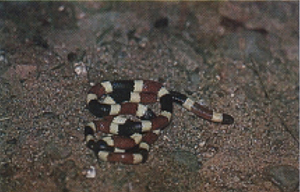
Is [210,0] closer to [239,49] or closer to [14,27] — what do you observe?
[239,49]

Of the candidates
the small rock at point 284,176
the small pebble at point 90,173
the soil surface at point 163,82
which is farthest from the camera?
the small rock at point 284,176

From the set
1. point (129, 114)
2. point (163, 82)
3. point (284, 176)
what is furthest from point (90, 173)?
point (284, 176)

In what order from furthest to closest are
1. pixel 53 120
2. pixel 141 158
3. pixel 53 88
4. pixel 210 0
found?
pixel 210 0 → pixel 53 88 → pixel 53 120 → pixel 141 158

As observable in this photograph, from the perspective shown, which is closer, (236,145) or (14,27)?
(236,145)

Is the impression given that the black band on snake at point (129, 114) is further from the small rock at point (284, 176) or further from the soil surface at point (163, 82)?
the small rock at point (284, 176)

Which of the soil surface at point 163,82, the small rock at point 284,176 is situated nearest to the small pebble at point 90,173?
the soil surface at point 163,82

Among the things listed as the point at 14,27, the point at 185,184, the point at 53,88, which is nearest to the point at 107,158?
the point at 185,184

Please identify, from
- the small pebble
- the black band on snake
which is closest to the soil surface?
the small pebble

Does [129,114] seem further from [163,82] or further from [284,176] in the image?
[284,176]
